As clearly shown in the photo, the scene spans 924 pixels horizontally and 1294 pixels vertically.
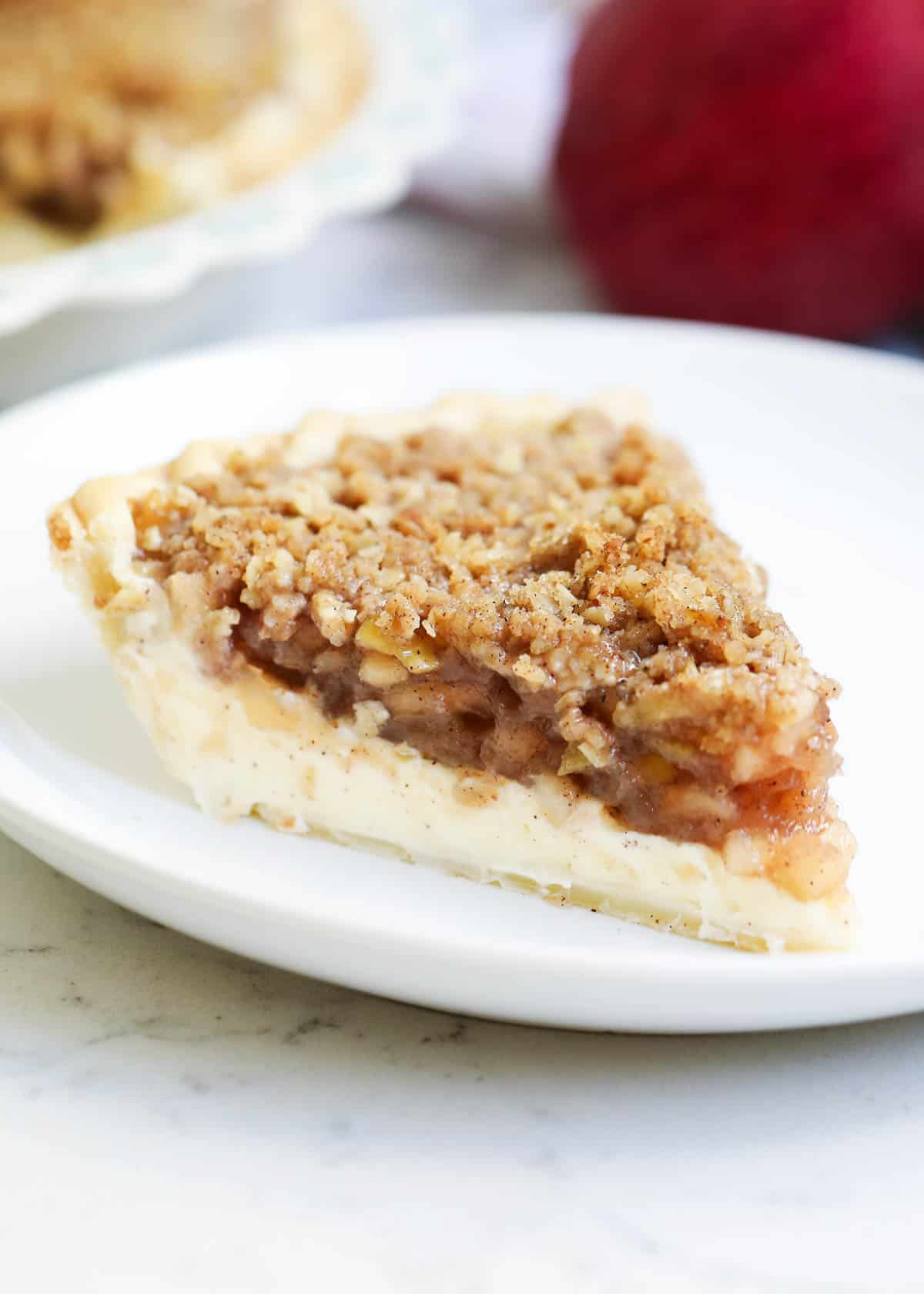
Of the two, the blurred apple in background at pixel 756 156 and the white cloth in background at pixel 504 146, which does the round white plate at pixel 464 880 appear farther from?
the white cloth in background at pixel 504 146

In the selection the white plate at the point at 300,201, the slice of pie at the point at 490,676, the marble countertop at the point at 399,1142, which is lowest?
the marble countertop at the point at 399,1142

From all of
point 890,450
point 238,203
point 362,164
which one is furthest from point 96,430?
point 890,450

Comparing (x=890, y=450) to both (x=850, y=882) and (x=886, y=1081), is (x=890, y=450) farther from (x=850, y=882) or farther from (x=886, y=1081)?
(x=886, y=1081)

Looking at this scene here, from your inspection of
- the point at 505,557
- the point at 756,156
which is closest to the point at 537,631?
the point at 505,557

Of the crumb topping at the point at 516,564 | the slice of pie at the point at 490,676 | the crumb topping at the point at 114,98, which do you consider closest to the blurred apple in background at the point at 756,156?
the crumb topping at the point at 114,98

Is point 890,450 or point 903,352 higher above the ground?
point 890,450

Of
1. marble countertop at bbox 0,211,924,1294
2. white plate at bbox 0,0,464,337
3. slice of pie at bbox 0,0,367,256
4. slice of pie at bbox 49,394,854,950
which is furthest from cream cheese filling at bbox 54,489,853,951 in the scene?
slice of pie at bbox 0,0,367,256
